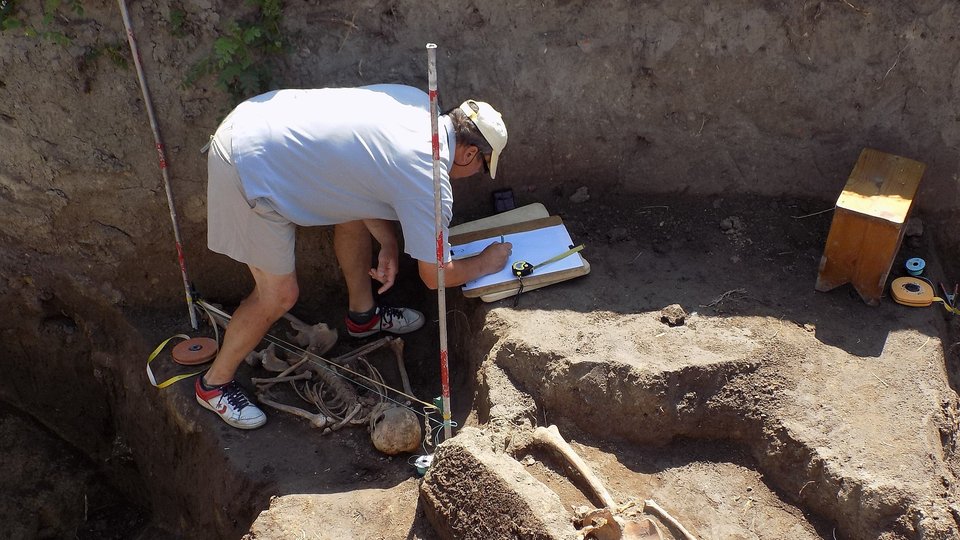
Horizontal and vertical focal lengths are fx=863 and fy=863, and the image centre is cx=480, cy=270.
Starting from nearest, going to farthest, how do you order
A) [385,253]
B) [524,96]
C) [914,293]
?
1. [385,253]
2. [914,293]
3. [524,96]

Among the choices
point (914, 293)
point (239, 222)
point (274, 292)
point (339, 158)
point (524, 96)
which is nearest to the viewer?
point (339, 158)

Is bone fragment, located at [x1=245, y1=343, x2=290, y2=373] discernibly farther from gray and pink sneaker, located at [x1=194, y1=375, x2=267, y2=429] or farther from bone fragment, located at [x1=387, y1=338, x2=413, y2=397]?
bone fragment, located at [x1=387, y1=338, x2=413, y2=397]

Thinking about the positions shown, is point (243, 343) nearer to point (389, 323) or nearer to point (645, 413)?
point (389, 323)

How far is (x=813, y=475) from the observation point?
374 cm

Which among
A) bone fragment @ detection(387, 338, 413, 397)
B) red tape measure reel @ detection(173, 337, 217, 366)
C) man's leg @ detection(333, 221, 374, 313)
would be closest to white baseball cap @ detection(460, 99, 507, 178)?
man's leg @ detection(333, 221, 374, 313)

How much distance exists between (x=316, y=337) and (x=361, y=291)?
0.37 metres

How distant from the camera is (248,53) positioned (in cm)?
461

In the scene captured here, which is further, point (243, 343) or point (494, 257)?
point (494, 257)

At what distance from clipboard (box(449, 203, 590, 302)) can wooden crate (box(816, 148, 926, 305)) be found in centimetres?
128

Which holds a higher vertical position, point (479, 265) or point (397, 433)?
point (479, 265)

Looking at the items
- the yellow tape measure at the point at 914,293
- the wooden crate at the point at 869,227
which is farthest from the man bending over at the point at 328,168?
the yellow tape measure at the point at 914,293

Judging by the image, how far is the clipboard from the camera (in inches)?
178

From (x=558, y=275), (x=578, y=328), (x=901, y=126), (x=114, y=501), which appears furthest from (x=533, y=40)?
(x=114, y=501)

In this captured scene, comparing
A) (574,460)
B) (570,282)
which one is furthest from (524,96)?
(574,460)
